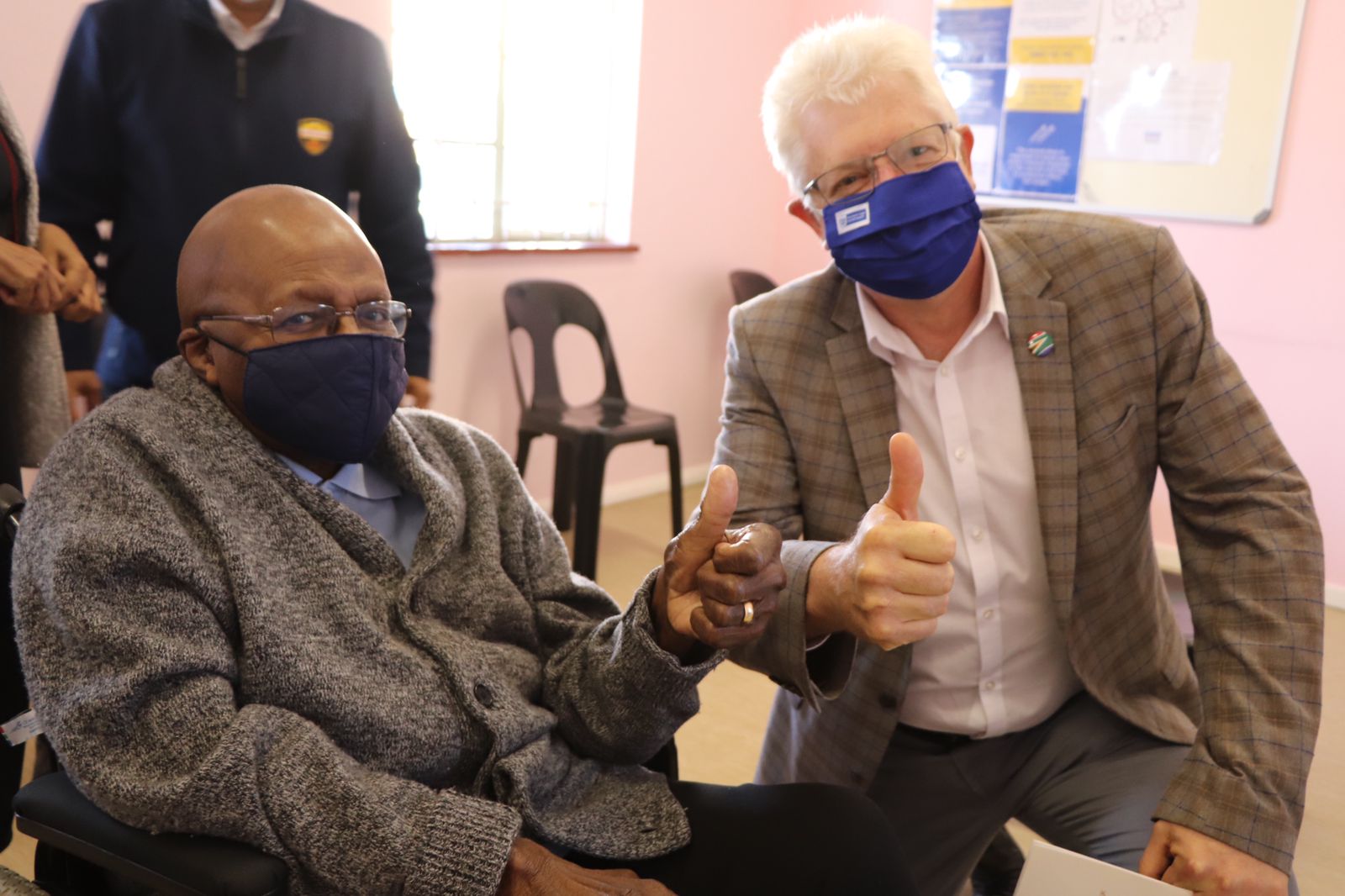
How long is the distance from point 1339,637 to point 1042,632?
8.81 feet

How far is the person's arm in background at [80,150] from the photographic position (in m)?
1.97

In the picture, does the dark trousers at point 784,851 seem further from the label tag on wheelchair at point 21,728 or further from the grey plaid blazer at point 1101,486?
the label tag on wheelchair at point 21,728

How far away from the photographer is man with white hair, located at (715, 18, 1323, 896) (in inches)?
57.2

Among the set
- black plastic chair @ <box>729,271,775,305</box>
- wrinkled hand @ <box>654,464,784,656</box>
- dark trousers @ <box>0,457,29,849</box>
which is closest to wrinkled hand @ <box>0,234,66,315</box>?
dark trousers @ <box>0,457,29,849</box>

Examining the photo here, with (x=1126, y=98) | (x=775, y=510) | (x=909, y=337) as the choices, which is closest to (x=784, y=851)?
(x=775, y=510)

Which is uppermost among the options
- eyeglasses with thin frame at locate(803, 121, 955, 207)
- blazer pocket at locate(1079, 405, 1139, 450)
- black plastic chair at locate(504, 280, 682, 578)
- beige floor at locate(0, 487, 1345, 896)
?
eyeglasses with thin frame at locate(803, 121, 955, 207)

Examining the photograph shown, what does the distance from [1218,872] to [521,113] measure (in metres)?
3.58

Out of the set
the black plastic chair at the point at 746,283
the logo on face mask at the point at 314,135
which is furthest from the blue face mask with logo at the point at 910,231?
the black plastic chair at the point at 746,283

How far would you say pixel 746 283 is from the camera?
490 cm

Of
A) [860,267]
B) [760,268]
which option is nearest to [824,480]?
[860,267]

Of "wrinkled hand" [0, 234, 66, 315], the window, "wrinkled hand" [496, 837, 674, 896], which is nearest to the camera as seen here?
"wrinkled hand" [496, 837, 674, 896]

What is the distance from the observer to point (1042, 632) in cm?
154

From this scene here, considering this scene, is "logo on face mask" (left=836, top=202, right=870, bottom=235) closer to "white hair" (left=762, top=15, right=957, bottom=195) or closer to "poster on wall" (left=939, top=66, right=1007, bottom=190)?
Result: "white hair" (left=762, top=15, right=957, bottom=195)

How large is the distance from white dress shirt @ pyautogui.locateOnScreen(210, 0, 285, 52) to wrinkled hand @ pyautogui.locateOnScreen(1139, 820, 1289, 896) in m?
1.89
